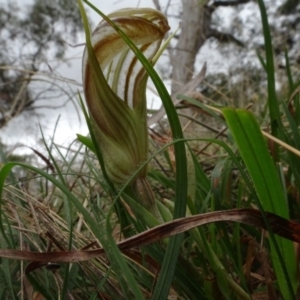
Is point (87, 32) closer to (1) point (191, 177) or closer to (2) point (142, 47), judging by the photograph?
(2) point (142, 47)

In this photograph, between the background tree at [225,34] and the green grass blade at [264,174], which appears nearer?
the green grass blade at [264,174]

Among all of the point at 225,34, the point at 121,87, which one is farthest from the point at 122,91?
the point at 225,34

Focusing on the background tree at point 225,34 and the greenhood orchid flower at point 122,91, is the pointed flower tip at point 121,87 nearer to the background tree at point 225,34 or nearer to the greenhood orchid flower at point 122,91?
the greenhood orchid flower at point 122,91

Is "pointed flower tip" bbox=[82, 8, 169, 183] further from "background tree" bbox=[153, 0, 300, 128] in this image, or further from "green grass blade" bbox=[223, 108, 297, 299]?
"background tree" bbox=[153, 0, 300, 128]

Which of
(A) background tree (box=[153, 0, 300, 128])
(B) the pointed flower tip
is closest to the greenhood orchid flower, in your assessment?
(B) the pointed flower tip

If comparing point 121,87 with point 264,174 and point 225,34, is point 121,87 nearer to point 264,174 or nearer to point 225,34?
point 264,174

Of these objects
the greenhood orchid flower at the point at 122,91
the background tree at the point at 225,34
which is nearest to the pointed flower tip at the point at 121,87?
the greenhood orchid flower at the point at 122,91
